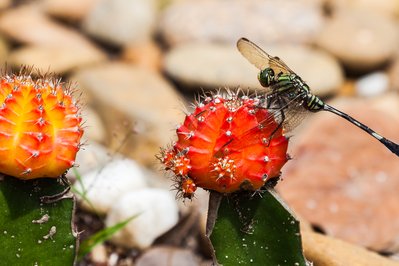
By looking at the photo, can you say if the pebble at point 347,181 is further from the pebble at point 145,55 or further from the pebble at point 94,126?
the pebble at point 145,55

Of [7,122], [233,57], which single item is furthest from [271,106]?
[233,57]

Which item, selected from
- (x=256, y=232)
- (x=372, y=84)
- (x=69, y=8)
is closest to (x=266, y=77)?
(x=256, y=232)

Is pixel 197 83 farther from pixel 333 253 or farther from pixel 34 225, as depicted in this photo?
pixel 34 225

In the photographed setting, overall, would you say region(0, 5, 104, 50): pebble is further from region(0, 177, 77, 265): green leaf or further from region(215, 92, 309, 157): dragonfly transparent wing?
region(215, 92, 309, 157): dragonfly transparent wing

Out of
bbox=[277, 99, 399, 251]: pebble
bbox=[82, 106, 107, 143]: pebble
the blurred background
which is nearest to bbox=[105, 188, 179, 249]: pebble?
the blurred background

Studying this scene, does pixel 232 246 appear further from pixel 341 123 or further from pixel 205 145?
pixel 341 123

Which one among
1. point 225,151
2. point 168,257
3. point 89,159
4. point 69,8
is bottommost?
point 69,8

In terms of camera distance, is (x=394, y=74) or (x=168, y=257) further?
(x=394, y=74)
